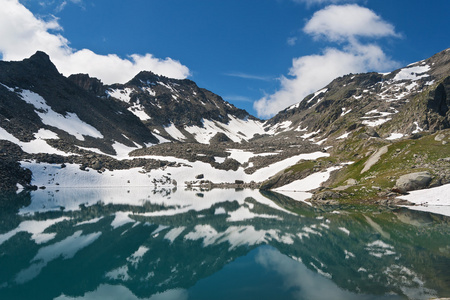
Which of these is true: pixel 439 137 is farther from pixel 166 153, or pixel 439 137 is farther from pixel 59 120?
pixel 59 120

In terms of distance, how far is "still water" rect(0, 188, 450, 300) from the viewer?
15625 millimetres

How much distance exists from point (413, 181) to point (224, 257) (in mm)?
46999

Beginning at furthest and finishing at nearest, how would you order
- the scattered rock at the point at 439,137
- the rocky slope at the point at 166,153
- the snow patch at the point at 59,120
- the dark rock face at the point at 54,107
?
the snow patch at the point at 59,120
the dark rock face at the point at 54,107
the scattered rock at the point at 439,137
the rocky slope at the point at 166,153

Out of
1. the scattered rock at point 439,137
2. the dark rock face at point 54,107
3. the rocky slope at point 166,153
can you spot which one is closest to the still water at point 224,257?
the rocky slope at point 166,153

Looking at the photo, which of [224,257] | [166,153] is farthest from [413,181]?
[166,153]

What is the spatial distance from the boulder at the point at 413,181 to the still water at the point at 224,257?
1722cm

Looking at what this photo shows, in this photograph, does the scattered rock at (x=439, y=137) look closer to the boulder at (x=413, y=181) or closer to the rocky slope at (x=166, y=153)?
the rocky slope at (x=166, y=153)

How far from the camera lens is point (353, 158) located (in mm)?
88438

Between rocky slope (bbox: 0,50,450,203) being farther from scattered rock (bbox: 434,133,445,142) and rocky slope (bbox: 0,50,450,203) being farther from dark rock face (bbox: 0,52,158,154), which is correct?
dark rock face (bbox: 0,52,158,154)

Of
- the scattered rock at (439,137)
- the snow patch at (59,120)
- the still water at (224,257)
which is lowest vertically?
the still water at (224,257)

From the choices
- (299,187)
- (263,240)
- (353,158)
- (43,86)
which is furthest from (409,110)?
(43,86)

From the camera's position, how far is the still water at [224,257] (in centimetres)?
1562

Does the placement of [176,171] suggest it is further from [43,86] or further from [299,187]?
[43,86]

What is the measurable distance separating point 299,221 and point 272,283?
2160cm
